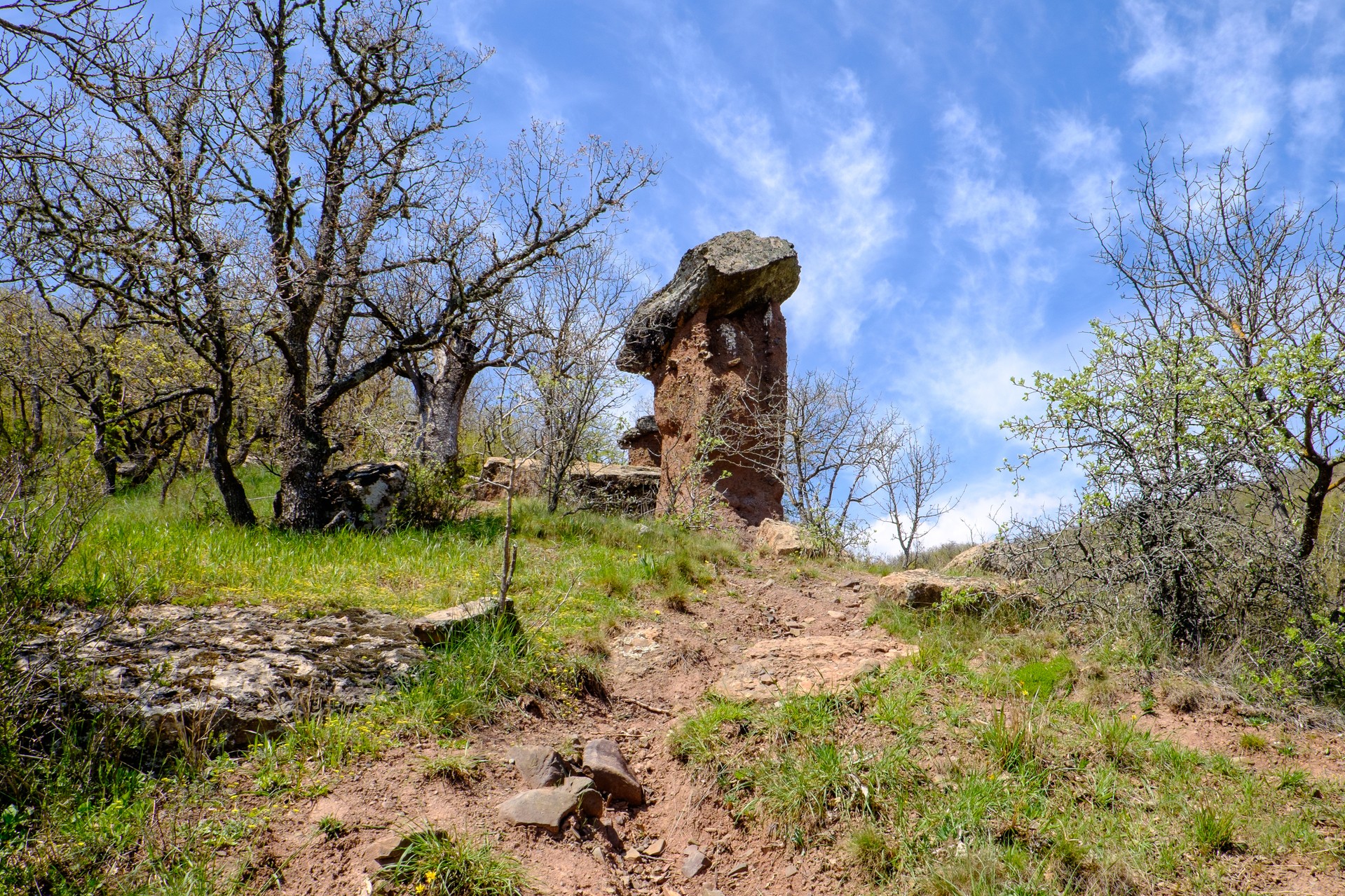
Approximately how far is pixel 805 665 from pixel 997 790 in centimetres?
169

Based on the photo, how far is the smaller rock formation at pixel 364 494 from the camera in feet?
29.9

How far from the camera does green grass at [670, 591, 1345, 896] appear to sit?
3.28 m

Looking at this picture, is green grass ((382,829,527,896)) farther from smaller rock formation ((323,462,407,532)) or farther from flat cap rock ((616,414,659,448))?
flat cap rock ((616,414,659,448))

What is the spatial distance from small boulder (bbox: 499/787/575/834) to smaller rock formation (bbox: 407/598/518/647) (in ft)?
4.86

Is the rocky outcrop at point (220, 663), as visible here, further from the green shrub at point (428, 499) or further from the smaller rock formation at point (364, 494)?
the green shrub at point (428, 499)

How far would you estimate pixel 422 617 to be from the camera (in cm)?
515

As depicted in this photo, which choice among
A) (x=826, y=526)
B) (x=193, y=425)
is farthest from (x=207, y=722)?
(x=193, y=425)

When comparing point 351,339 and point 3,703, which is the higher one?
point 351,339

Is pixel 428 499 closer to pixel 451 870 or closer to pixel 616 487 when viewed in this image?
pixel 616 487

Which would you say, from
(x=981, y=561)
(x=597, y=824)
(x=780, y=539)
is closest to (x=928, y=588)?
(x=981, y=561)

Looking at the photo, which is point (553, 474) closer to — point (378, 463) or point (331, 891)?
point (378, 463)

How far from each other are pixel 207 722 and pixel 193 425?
12313 millimetres

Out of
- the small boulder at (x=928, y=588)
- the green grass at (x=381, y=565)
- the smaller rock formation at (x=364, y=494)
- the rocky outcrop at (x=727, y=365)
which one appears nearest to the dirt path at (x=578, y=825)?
the green grass at (x=381, y=565)

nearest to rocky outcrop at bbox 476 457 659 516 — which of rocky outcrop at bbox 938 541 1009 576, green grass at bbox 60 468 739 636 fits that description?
green grass at bbox 60 468 739 636
